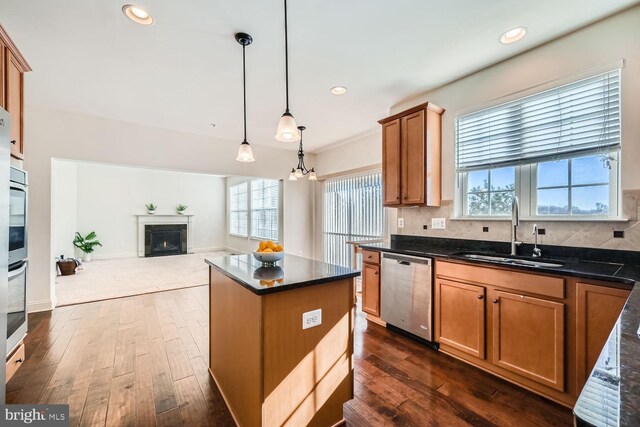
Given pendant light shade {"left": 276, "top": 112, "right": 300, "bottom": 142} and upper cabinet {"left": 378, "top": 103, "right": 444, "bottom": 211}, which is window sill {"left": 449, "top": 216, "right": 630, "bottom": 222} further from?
pendant light shade {"left": 276, "top": 112, "right": 300, "bottom": 142}

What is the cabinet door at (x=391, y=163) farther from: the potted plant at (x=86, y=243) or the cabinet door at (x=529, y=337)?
the potted plant at (x=86, y=243)

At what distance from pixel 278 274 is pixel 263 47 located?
1.97m

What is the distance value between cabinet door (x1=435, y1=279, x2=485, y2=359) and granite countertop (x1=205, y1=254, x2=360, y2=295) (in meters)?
1.19

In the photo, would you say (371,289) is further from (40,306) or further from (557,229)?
(40,306)

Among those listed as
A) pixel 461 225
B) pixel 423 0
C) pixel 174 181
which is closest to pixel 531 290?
pixel 461 225

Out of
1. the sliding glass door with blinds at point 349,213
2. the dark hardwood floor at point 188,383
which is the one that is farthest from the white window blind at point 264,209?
the dark hardwood floor at point 188,383

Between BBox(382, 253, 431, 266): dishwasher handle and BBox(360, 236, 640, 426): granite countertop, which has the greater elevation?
BBox(360, 236, 640, 426): granite countertop

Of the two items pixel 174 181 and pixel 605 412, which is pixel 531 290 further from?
pixel 174 181

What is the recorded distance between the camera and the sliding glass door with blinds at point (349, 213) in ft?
15.3

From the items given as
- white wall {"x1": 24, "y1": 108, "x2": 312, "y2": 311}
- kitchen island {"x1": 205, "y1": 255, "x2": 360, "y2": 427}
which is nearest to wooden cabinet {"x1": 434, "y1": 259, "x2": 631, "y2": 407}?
kitchen island {"x1": 205, "y1": 255, "x2": 360, "y2": 427}

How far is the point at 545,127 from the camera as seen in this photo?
238 cm

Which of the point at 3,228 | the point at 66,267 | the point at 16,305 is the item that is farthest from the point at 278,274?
the point at 66,267

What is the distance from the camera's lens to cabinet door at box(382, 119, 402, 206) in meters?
3.23

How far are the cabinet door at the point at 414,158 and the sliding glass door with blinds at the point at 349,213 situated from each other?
1398 mm
